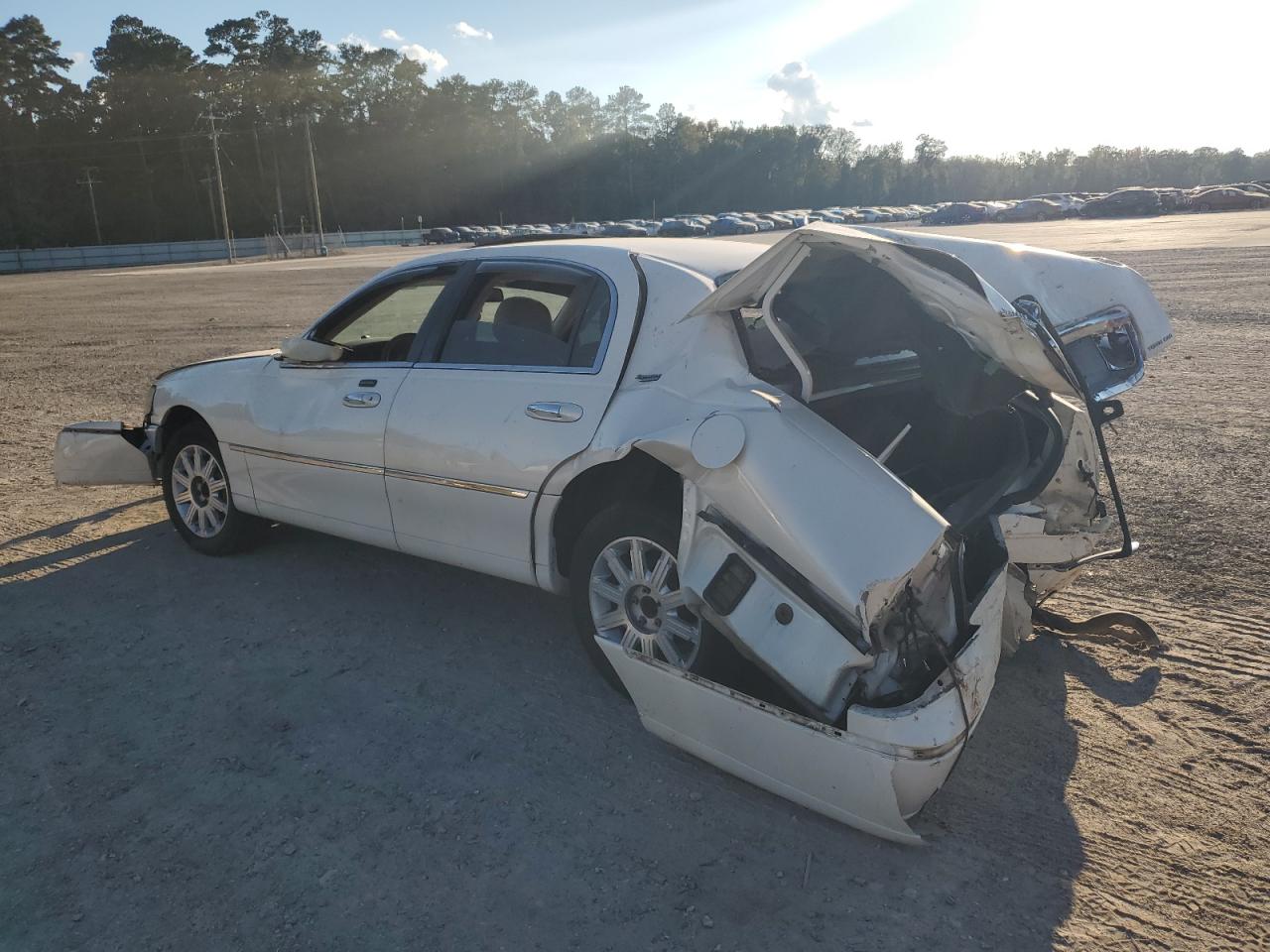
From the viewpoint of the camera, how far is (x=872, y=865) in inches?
113

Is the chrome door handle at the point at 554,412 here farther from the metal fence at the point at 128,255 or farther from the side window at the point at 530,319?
the metal fence at the point at 128,255

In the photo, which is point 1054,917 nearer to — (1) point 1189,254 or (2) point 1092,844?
(2) point 1092,844

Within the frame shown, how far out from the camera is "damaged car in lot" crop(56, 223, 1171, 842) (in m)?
2.91

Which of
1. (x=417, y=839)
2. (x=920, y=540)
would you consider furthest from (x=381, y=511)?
(x=920, y=540)

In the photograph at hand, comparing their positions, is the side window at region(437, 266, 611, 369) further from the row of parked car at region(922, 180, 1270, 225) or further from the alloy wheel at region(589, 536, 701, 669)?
the row of parked car at region(922, 180, 1270, 225)

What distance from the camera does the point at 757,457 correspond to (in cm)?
308

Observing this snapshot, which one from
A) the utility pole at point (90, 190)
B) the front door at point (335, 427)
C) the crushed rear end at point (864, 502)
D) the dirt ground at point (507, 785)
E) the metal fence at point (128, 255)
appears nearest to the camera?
the dirt ground at point (507, 785)

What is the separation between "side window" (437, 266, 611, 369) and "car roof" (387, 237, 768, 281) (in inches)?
4.1

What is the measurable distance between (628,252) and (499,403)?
880mm

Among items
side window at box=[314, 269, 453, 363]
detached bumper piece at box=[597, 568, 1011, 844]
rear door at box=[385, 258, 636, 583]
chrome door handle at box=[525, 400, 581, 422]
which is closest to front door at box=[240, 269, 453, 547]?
side window at box=[314, 269, 453, 363]

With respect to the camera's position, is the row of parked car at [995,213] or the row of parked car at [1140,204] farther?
the row of parked car at [995,213]

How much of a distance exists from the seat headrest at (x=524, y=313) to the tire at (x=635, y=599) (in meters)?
1.11

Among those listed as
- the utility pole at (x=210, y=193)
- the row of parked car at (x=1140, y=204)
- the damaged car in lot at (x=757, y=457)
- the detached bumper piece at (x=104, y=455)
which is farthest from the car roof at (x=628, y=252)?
the utility pole at (x=210, y=193)

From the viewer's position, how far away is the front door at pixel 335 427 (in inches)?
179
